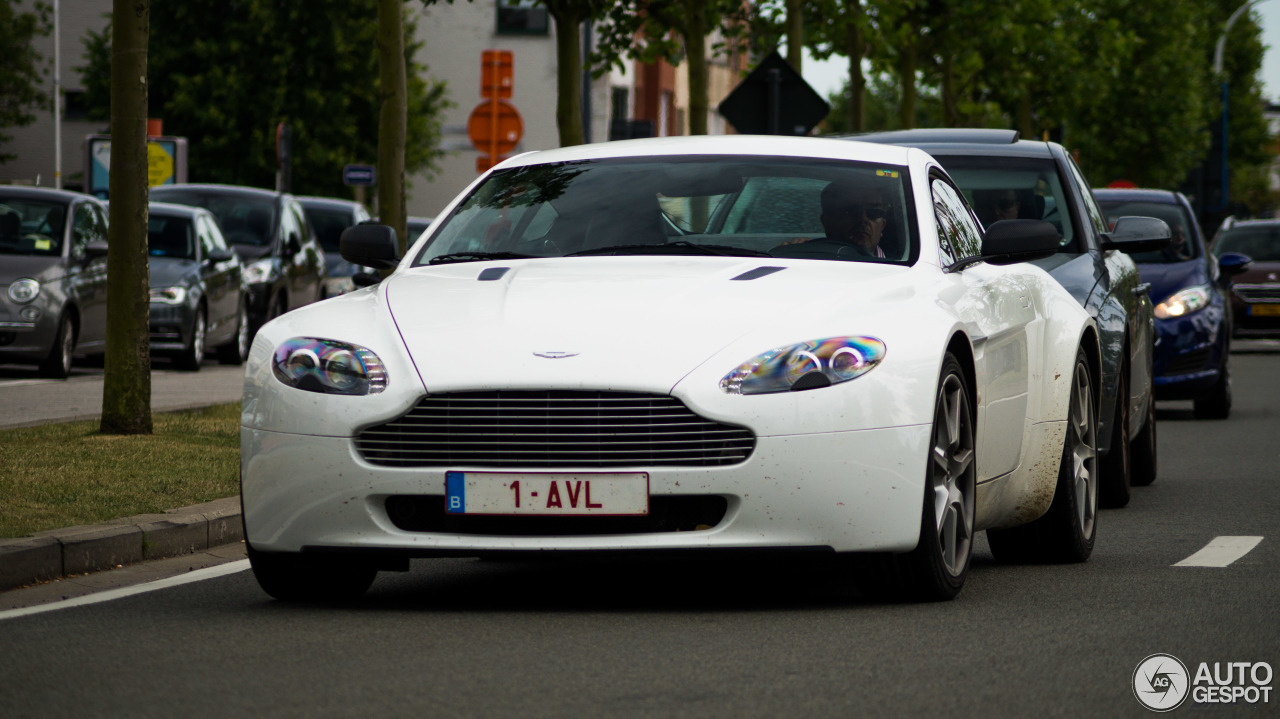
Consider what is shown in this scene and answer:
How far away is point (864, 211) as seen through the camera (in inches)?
302

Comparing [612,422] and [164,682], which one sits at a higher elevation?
[612,422]

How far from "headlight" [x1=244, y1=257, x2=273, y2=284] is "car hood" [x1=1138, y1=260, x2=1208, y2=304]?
11209mm

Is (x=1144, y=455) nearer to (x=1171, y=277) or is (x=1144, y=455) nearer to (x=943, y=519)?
(x=1171, y=277)

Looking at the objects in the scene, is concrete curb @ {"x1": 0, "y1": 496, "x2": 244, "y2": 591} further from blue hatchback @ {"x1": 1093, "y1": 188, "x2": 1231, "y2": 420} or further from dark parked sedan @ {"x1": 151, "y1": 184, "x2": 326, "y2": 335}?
dark parked sedan @ {"x1": 151, "y1": 184, "x2": 326, "y2": 335}

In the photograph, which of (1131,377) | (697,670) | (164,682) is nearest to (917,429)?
(697,670)

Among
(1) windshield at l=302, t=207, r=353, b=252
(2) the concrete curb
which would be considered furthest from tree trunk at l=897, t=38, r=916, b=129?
(2) the concrete curb

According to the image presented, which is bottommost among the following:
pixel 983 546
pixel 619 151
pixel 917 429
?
pixel 983 546

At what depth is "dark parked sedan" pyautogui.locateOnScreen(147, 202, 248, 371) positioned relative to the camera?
22.0 meters

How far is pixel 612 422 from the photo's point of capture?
6324mm

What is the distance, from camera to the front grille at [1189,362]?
1664cm

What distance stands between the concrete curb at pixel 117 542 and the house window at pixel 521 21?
53705mm

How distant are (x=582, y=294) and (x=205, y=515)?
277cm

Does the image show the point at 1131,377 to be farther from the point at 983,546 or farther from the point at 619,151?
the point at 619,151

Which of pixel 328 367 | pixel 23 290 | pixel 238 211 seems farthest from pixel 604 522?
pixel 238 211
